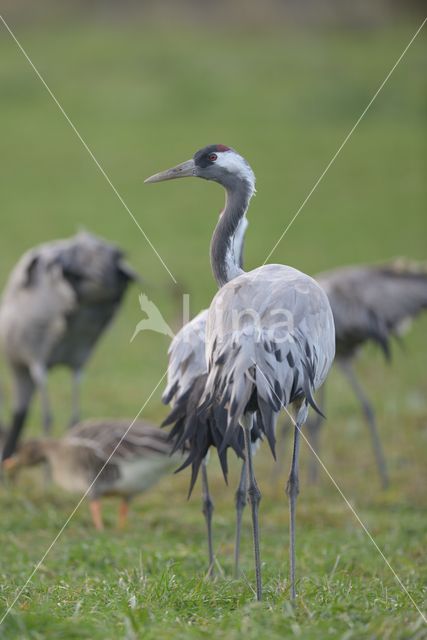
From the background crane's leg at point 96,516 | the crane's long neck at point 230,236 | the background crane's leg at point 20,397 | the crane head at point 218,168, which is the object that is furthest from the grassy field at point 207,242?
the crane head at point 218,168

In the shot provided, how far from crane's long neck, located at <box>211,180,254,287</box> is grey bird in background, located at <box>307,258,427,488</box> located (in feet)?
11.6

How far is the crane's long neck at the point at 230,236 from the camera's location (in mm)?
5336

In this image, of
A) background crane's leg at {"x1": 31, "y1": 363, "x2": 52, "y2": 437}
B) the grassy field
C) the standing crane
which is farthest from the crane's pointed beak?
background crane's leg at {"x1": 31, "y1": 363, "x2": 52, "y2": 437}

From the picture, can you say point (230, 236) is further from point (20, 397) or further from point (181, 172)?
point (20, 397)

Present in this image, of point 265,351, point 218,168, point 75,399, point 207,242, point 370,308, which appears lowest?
point 207,242

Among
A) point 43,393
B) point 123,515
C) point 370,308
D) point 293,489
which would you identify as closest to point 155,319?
point 43,393

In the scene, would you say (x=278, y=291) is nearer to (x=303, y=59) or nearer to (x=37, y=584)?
(x=37, y=584)

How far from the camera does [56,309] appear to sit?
905cm

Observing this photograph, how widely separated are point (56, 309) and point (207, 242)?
10.2 meters

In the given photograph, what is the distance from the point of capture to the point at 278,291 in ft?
A: 15.6

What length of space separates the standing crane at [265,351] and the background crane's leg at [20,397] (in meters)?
3.88

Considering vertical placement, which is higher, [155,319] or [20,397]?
[155,319]

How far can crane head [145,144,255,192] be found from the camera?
5457 millimetres

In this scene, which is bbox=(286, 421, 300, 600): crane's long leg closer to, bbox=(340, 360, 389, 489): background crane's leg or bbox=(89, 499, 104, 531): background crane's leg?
bbox=(89, 499, 104, 531): background crane's leg
